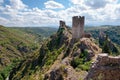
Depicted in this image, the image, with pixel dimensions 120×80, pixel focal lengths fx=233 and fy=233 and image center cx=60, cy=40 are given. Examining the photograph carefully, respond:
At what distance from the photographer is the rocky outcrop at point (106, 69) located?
925 inches

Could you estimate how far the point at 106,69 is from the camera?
23547mm

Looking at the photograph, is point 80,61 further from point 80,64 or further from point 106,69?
point 106,69

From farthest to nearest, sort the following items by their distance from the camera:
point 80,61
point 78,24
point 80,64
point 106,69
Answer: point 78,24
point 80,61
point 80,64
point 106,69

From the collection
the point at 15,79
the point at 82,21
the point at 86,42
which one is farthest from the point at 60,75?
the point at 15,79

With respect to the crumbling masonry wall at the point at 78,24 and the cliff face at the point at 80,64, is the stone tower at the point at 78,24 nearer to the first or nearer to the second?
the crumbling masonry wall at the point at 78,24

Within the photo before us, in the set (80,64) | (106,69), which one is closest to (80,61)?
(80,64)

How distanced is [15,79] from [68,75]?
282 feet

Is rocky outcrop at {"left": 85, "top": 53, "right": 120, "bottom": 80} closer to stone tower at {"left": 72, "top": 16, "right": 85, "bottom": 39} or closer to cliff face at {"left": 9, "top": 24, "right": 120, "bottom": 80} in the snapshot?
cliff face at {"left": 9, "top": 24, "right": 120, "bottom": 80}

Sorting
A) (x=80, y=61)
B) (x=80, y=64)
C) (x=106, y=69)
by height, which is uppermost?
(x=106, y=69)

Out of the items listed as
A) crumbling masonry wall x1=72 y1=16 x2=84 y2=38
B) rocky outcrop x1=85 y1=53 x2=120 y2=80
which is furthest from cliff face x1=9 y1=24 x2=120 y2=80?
crumbling masonry wall x1=72 y1=16 x2=84 y2=38

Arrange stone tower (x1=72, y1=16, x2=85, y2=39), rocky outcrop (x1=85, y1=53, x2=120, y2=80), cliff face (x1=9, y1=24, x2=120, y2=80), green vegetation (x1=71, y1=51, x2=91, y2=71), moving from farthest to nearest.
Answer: stone tower (x1=72, y1=16, x2=85, y2=39) < green vegetation (x1=71, y1=51, x2=91, y2=71) < cliff face (x1=9, y1=24, x2=120, y2=80) < rocky outcrop (x1=85, y1=53, x2=120, y2=80)

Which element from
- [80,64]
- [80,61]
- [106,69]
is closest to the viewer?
[106,69]

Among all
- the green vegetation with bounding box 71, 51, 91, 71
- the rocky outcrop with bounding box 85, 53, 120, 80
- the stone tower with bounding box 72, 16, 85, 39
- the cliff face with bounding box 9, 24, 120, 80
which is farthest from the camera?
the stone tower with bounding box 72, 16, 85, 39

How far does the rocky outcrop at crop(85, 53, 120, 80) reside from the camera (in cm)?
2348
